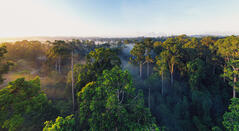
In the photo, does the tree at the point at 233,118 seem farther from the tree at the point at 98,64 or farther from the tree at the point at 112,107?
the tree at the point at 98,64

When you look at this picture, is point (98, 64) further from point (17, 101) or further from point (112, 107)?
point (17, 101)

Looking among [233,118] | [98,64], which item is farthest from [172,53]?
[98,64]

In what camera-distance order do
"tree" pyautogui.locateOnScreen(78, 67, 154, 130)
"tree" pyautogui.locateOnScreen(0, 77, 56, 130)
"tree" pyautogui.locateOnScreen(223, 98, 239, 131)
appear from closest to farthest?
1. "tree" pyautogui.locateOnScreen(0, 77, 56, 130)
2. "tree" pyautogui.locateOnScreen(78, 67, 154, 130)
3. "tree" pyautogui.locateOnScreen(223, 98, 239, 131)

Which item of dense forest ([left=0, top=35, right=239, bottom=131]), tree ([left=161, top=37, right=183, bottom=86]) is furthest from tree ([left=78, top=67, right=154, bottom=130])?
tree ([left=161, top=37, right=183, bottom=86])

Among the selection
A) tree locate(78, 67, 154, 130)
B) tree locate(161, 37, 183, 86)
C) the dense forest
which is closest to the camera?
the dense forest

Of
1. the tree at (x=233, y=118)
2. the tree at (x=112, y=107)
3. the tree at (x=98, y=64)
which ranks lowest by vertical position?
the tree at (x=233, y=118)

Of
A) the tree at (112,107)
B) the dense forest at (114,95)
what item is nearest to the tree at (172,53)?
the dense forest at (114,95)

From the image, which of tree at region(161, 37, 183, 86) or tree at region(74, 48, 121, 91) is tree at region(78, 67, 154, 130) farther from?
tree at region(161, 37, 183, 86)

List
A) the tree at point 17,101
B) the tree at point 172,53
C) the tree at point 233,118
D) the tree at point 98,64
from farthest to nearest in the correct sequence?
the tree at point 172,53 → the tree at point 98,64 → the tree at point 233,118 → the tree at point 17,101

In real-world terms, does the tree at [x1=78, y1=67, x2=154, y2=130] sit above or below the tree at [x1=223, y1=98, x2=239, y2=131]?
above

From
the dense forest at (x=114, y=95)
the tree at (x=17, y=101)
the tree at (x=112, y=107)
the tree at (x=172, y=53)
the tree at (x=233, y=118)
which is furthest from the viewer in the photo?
the tree at (x=172, y=53)
